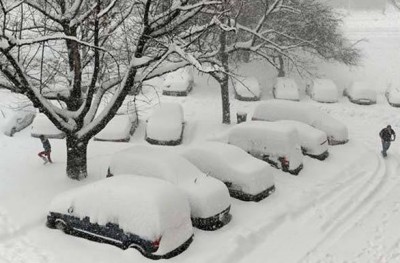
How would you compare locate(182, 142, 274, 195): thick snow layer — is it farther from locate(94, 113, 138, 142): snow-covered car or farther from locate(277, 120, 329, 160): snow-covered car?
locate(94, 113, 138, 142): snow-covered car

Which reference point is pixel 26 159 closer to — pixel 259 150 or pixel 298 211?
pixel 259 150

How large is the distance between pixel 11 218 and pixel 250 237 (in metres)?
5.50

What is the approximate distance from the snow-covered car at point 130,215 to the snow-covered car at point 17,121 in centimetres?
1005

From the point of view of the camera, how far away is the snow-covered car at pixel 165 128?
18.2 meters

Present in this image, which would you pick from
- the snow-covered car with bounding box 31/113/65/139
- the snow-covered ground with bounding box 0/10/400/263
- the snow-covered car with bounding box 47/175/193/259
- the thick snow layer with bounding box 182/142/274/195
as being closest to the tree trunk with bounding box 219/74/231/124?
the snow-covered ground with bounding box 0/10/400/263

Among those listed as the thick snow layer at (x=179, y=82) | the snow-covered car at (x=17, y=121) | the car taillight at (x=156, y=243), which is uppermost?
the thick snow layer at (x=179, y=82)

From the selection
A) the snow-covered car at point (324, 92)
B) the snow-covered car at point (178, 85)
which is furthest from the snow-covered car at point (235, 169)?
the snow-covered car at point (324, 92)

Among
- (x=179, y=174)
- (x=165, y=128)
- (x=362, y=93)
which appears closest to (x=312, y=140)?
(x=165, y=128)

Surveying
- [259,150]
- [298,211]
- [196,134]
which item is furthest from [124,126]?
[298,211]

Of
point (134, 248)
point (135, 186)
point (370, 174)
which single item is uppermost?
point (135, 186)

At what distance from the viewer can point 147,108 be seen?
22.9 meters

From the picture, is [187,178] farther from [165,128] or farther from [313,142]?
[165,128]

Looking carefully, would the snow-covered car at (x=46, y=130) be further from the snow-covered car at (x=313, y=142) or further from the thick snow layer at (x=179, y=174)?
the snow-covered car at (x=313, y=142)

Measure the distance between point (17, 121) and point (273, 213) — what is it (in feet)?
41.4
